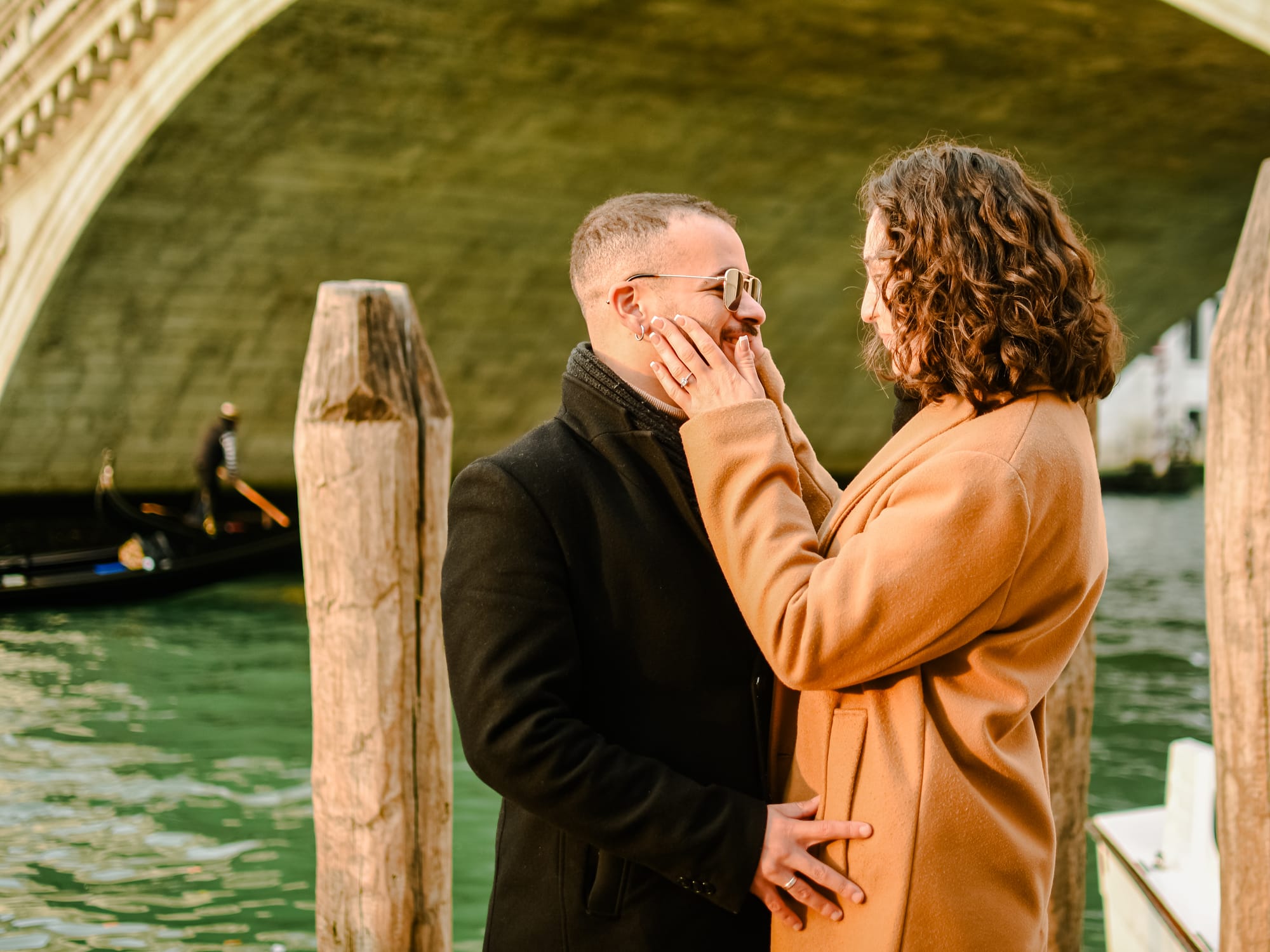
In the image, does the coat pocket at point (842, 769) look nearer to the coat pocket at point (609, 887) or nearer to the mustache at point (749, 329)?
the coat pocket at point (609, 887)

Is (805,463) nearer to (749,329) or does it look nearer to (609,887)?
(749,329)

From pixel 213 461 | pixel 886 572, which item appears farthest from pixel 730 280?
pixel 213 461

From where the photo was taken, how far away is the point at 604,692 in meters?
1.57

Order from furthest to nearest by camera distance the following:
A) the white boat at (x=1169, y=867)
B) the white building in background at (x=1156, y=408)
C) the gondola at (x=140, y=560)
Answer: the white building in background at (x=1156, y=408), the gondola at (x=140, y=560), the white boat at (x=1169, y=867)

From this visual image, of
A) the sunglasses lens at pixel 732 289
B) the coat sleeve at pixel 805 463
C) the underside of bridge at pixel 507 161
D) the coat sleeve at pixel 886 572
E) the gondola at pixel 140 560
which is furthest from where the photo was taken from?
the gondola at pixel 140 560

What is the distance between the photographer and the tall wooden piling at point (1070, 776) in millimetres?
2965

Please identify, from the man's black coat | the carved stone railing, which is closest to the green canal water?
the man's black coat

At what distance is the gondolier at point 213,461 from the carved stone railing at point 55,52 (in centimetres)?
354

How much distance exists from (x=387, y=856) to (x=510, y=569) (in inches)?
52.2

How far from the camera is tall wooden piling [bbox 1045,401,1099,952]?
2965 mm

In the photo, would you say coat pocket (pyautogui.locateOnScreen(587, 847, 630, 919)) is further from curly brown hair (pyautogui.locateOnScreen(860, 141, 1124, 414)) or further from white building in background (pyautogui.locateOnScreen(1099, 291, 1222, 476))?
white building in background (pyautogui.locateOnScreen(1099, 291, 1222, 476))

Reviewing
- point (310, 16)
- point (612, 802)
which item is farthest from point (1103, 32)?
point (612, 802)

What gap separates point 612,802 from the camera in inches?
57.6

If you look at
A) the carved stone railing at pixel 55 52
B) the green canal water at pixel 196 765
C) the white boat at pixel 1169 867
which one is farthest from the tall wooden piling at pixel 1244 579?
the carved stone railing at pixel 55 52
